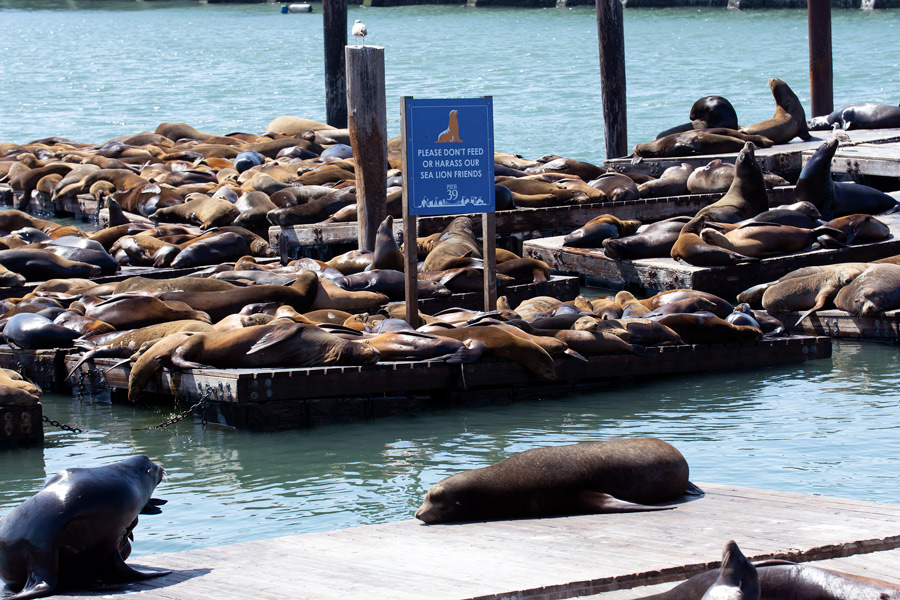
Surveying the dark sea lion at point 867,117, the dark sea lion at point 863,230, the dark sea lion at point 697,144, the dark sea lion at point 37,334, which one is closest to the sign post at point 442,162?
the dark sea lion at point 37,334

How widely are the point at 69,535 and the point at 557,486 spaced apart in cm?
192

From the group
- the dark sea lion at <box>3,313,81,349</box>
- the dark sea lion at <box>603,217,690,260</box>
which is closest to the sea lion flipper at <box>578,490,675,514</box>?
the dark sea lion at <box>3,313,81,349</box>

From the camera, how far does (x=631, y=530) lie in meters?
4.41

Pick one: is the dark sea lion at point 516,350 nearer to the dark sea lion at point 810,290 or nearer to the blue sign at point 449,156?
the blue sign at point 449,156

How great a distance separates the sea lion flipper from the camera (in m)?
4.75

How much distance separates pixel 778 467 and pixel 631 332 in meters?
2.31

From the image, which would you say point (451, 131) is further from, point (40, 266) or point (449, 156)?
point (40, 266)

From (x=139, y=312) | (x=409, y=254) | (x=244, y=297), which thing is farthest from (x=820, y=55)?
(x=139, y=312)

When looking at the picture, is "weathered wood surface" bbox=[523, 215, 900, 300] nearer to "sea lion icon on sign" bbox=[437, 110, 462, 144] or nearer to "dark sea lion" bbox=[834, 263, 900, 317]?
"dark sea lion" bbox=[834, 263, 900, 317]

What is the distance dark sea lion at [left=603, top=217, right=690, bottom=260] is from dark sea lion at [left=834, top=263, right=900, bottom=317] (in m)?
2.15

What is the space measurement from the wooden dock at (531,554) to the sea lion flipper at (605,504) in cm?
6

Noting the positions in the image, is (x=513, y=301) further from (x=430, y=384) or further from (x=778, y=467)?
(x=778, y=467)

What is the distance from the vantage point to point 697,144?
16.2 metres

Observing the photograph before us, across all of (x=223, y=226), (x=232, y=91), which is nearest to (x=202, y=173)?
(x=223, y=226)
